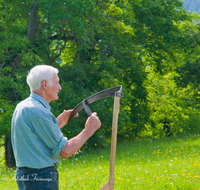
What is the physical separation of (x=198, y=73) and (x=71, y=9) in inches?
454

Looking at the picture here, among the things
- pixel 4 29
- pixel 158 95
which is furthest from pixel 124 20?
pixel 158 95

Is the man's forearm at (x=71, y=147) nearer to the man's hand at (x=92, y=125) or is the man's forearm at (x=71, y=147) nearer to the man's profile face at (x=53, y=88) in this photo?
the man's hand at (x=92, y=125)

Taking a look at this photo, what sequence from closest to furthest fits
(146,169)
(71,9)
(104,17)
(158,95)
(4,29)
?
(146,169) → (4,29) → (71,9) → (104,17) → (158,95)

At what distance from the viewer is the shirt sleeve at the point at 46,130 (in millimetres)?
2092

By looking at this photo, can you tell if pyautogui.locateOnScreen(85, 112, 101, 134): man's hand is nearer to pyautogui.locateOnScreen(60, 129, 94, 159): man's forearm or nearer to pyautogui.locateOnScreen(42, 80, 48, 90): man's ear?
pyautogui.locateOnScreen(60, 129, 94, 159): man's forearm

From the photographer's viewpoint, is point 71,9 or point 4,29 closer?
point 4,29

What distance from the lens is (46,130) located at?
82.4 inches

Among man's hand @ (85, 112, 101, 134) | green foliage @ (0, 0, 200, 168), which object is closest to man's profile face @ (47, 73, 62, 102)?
man's hand @ (85, 112, 101, 134)

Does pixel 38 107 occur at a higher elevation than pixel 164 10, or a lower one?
lower

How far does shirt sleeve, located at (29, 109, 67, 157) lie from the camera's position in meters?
2.09

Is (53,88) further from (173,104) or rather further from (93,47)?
(173,104)

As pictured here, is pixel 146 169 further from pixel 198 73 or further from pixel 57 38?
pixel 198 73

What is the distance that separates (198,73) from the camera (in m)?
18.8

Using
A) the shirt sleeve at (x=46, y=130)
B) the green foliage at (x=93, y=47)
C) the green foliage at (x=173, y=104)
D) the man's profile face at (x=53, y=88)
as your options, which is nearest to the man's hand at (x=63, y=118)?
the man's profile face at (x=53, y=88)
